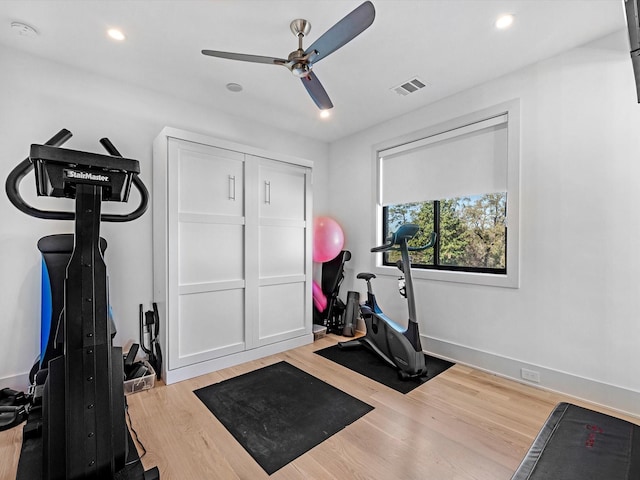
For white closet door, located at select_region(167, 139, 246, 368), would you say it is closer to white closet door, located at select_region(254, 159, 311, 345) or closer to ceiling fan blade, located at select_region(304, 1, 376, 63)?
white closet door, located at select_region(254, 159, 311, 345)

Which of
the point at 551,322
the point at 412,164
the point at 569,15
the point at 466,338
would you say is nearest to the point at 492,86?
the point at 569,15

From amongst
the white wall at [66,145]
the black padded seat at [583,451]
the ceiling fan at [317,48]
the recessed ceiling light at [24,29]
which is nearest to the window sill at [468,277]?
the black padded seat at [583,451]

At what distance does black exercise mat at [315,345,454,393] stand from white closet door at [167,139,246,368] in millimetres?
1026

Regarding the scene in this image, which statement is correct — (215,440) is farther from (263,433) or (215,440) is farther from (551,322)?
(551,322)

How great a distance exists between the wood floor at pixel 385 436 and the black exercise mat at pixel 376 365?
0.35ft

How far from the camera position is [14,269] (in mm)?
2262

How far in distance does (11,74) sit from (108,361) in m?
2.53

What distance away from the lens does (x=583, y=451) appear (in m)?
1.37

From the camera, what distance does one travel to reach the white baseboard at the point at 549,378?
6.81 feet

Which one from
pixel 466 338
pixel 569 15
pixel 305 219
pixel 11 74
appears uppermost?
pixel 569 15

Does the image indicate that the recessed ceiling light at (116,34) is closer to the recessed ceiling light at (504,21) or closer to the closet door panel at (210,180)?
the closet door panel at (210,180)

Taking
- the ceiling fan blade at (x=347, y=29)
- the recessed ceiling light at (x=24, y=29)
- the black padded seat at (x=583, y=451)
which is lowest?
the black padded seat at (x=583, y=451)

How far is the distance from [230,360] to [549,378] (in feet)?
9.18

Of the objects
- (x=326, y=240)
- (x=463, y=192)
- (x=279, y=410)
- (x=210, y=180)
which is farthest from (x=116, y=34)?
(x=463, y=192)
